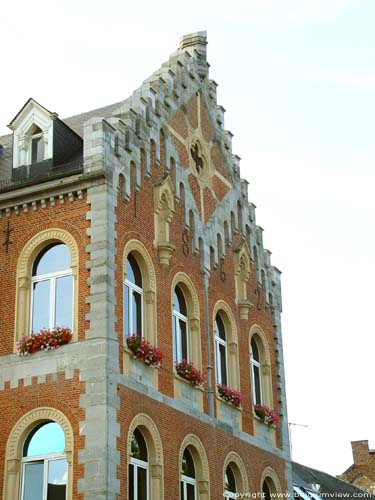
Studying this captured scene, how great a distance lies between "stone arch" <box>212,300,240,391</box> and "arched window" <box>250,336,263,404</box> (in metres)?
1.68

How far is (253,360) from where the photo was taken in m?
31.6

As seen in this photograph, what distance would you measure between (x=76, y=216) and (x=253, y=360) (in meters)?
10.2

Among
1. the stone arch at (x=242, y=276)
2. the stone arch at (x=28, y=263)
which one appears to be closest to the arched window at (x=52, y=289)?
the stone arch at (x=28, y=263)

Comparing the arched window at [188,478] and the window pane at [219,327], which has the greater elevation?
the window pane at [219,327]

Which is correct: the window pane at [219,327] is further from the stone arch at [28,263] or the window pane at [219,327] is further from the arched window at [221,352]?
the stone arch at [28,263]

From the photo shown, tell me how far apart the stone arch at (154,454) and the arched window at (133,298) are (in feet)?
7.48

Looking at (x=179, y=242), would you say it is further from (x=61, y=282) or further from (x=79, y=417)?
(x=79, y=417)

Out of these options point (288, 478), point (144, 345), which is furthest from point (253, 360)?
point (144, 345)

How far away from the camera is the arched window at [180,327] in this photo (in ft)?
86.8

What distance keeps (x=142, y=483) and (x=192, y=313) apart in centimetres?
585

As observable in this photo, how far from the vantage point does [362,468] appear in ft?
194

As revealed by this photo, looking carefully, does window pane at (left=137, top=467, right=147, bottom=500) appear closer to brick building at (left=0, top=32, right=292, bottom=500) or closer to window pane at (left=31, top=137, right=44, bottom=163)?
brick building at (left=0, top=32, right=292, bottom=500)

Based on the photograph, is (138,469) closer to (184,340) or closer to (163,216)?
(184,340)

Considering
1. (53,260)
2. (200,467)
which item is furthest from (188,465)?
(53,260)
